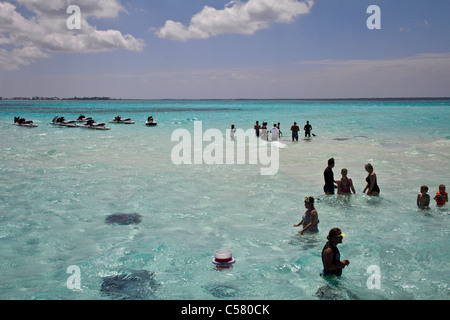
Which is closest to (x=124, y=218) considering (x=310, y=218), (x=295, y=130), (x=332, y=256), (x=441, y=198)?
(x=310, y=218)

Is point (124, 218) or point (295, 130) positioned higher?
point (295, 130)

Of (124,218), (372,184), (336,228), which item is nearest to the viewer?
(336,228)

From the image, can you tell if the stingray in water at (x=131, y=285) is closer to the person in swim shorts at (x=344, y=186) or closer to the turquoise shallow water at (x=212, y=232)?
the turquoise shallow water at (x=212, y=232)

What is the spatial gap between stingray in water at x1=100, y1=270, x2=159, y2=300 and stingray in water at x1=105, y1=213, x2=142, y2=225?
316 centimetres

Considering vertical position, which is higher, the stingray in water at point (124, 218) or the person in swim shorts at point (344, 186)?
the person in swim shorts at point (344, 186)

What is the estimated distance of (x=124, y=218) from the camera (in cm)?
1056

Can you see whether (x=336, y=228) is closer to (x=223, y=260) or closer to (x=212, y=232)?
(x=223, y=260)

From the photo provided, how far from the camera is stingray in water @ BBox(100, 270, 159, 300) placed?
638 centimetres

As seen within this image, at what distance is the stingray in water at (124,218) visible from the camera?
33.6 feet

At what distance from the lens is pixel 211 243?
8789 mm

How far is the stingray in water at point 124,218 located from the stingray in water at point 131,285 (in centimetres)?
316

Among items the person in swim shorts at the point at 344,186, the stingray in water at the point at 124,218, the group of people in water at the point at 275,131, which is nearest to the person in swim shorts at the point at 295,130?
the group of people in water at the point at 275,131

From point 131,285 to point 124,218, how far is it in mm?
4056

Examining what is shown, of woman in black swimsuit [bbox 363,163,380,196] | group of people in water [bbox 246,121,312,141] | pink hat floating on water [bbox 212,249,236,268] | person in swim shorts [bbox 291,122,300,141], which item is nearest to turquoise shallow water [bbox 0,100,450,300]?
pink hat floating on water [bbox 212,249,236,268]
